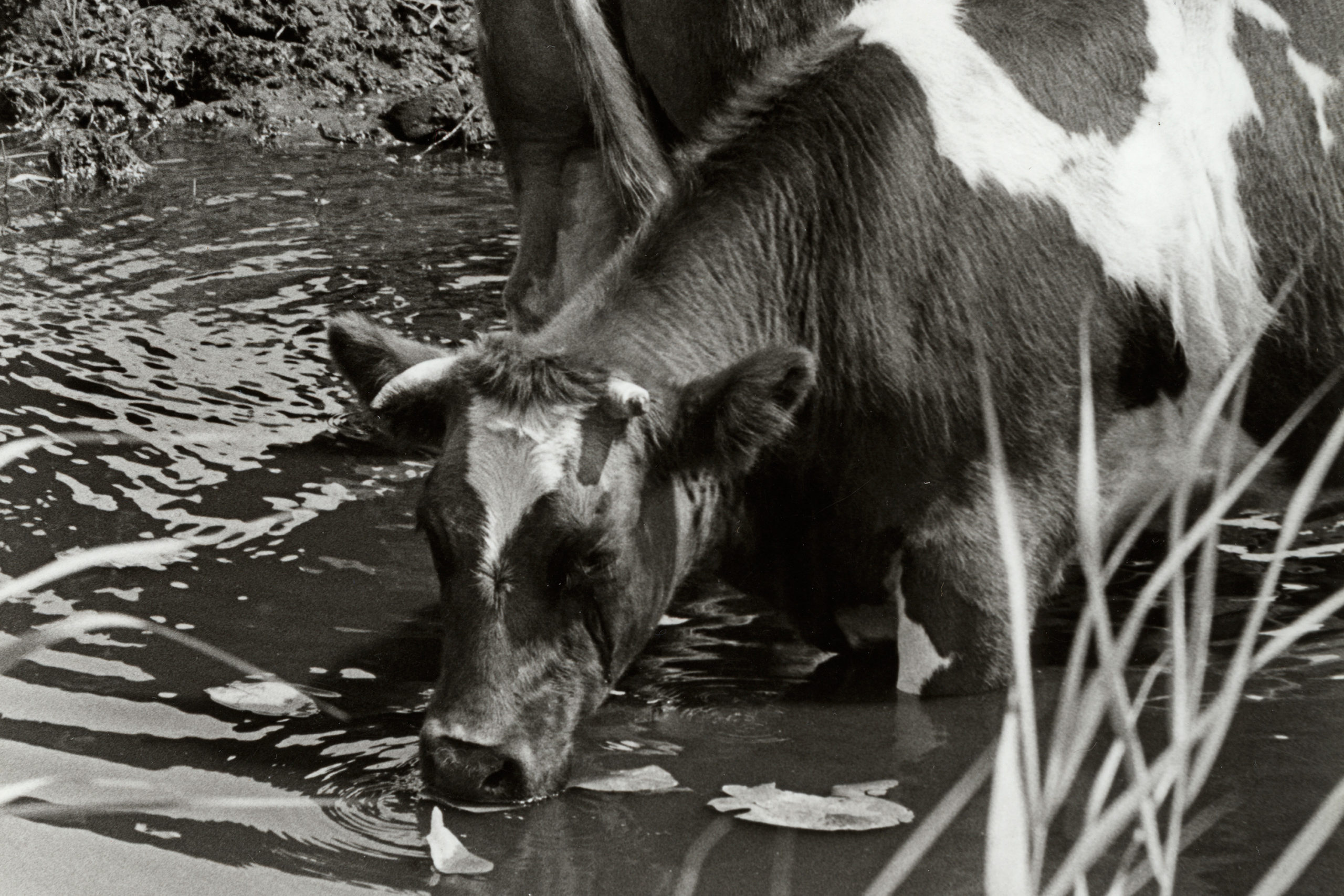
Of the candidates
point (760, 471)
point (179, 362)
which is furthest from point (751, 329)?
point (179, 362)

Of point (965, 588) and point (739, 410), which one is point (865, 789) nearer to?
point (965, 588)

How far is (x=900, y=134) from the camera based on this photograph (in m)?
4.60

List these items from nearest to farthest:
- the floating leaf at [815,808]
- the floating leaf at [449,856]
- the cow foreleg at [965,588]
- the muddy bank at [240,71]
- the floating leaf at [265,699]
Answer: the floating leaf at [449,856]
the floating leaf at [815,808]
the floating leaf at [265,699]
the cow foreleg at [965,588]
the muddy bank at [240,71]

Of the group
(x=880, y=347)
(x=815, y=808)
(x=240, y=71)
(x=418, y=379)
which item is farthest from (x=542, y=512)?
(x=240, y=71)

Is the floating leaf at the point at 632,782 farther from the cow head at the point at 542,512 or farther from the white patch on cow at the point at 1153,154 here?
the white patch on cow at the point at 1153,154

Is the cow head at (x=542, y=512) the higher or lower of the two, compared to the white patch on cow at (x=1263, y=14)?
lower

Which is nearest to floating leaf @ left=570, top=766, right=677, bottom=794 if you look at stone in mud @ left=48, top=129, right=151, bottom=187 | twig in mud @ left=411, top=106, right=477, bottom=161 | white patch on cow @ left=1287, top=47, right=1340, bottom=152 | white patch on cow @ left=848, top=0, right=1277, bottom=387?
white patch on cow @ left=848, top=0, right=1277, bottom=387

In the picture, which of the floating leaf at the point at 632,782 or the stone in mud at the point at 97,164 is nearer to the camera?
the floating leaf at the point at 632,782

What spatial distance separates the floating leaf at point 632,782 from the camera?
410 cm

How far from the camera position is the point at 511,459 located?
4.00m

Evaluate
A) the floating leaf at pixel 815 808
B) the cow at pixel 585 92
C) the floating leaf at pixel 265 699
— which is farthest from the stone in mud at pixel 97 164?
the floating leaf at pixel 815 808

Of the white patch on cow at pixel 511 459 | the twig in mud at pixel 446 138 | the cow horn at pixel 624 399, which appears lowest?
the white patch on cow at pixel 511 459

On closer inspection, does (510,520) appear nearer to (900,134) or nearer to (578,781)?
(578,781)

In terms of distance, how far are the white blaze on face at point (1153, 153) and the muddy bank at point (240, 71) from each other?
226 inches
